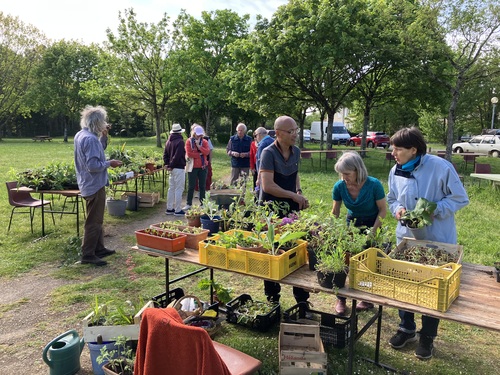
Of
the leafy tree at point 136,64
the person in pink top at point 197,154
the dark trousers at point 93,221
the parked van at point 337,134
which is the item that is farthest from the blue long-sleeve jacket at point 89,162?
the parked van at point 337,134

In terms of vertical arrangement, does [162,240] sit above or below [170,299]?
above

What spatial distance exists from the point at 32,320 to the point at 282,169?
9.68 feet

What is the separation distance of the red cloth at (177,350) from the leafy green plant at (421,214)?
1.82 meters

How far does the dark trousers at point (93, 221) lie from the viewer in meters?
5.33

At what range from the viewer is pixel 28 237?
688 cm

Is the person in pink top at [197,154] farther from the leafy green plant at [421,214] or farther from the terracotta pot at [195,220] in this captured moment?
the leafy green plant at [421,214]

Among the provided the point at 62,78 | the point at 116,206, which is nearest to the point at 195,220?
the point at 116,206

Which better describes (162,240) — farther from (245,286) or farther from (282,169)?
(245,286)

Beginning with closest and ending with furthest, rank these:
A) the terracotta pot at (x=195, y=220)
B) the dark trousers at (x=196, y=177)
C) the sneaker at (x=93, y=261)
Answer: the terracotta pot at (x=195, y=220), the sneaker at (x=93, y=261), the dark trousers at (x=196, y=177)

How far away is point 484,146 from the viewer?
83.7 ft

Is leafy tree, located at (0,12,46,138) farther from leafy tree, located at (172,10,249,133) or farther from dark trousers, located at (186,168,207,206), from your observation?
dark trousers, located at (186,168,207,206)

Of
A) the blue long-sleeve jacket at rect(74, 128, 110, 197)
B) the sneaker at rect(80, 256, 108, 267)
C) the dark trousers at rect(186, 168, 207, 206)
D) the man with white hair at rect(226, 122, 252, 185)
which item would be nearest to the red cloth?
the blue long-sleeve jacket at rect(74, 128, 110, 197)

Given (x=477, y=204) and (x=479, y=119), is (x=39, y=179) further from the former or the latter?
(x=479, y=119)

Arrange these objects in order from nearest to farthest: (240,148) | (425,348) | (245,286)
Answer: (425,348) → (245,286) → (240,148)
